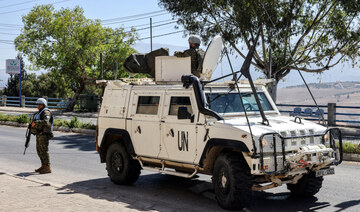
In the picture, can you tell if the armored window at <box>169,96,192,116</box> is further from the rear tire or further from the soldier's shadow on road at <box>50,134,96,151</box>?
the soldier's shadow on road at <box>50,134,96,151</box>

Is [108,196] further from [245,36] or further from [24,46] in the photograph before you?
[24,46]

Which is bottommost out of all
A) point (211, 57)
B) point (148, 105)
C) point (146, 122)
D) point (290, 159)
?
point (290, 159)

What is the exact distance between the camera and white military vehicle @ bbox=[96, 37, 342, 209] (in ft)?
24.2

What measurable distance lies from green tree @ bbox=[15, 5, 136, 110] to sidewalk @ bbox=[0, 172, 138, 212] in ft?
117

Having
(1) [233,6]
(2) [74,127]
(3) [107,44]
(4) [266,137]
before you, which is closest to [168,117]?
(4) [266,137]

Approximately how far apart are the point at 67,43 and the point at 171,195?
122 ft

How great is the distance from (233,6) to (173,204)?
2008 centimetres

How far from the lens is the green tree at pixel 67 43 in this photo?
44438mm

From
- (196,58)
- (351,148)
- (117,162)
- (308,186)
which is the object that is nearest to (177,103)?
(196,58)

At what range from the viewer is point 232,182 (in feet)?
24.2

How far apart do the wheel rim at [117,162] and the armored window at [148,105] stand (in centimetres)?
112

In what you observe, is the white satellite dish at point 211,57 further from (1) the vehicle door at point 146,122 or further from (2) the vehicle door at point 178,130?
(1) the vehicle door at point 146,122

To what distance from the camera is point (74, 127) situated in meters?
23.5

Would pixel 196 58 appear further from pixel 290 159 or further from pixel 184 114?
pixel 290 159
